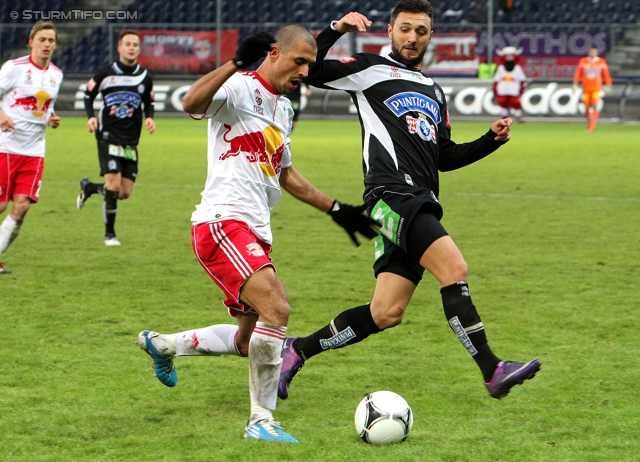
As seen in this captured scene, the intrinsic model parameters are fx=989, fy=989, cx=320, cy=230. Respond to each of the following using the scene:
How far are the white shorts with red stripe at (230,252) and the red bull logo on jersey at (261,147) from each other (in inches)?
12.6

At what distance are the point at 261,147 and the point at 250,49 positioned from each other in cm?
65

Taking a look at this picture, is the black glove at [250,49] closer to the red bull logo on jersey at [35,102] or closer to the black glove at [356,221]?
the black glove at [356,221]

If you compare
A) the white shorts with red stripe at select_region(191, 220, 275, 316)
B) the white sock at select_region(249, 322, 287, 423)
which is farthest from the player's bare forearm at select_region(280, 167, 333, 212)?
the white sock at select_region(249, 322, 287, 423)

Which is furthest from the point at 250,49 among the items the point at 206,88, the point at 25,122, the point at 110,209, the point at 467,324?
the point at 110,209

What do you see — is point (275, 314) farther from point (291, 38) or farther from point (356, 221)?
point (291, 38)

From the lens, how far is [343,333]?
5.35m

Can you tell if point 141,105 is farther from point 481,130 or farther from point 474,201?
point 481,130

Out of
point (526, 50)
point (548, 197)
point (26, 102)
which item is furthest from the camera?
point (526, 50)

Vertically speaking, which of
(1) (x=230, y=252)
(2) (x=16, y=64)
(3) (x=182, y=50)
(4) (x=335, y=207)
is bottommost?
Result: (3) (x=182, y=50)

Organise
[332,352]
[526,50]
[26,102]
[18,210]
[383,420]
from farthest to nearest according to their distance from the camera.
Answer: [526,50] → [26,102] → [18,210] → [332,352] → [383,420]

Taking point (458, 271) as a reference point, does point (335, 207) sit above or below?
above

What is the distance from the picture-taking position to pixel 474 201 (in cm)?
1377

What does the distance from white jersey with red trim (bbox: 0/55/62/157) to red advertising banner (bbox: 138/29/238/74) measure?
21920 millimetres

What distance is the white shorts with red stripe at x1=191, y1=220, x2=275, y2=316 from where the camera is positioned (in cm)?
459
